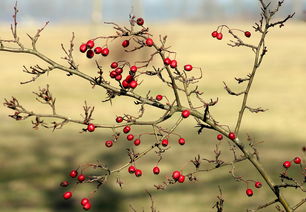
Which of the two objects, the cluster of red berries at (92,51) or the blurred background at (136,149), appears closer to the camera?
the cluster of red berries at (92,51)

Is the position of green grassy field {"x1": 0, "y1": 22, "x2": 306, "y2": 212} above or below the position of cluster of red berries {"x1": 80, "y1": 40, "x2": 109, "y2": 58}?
below

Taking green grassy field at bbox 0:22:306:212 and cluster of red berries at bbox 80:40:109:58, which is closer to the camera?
cluster of red berries at bbox 80:40:109:58

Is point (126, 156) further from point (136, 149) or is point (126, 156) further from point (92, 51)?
point (92, 51)

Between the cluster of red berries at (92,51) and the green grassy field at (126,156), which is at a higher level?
the cluster of red berries at (92,51)

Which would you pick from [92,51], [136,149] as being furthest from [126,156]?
[92,51]

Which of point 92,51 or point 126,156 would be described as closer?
point 92,51

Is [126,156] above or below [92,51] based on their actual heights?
below

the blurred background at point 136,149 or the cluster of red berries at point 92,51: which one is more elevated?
the cluster of red berries at point 92,51

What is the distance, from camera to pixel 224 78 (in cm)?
2289

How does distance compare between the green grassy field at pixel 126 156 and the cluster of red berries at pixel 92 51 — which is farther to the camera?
the green grassy field at pixel 126 156

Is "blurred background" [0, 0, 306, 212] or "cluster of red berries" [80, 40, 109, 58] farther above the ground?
"cluster of red berries" [80, 40, 109, 58]

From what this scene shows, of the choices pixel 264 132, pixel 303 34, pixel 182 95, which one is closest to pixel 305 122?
pixel 264 132

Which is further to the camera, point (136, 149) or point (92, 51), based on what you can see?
point (136, 149)

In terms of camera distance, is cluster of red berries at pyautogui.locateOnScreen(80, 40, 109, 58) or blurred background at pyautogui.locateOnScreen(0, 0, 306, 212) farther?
blurred background at pyautogui.locateOnScreen(0, 0, 306, 212)
